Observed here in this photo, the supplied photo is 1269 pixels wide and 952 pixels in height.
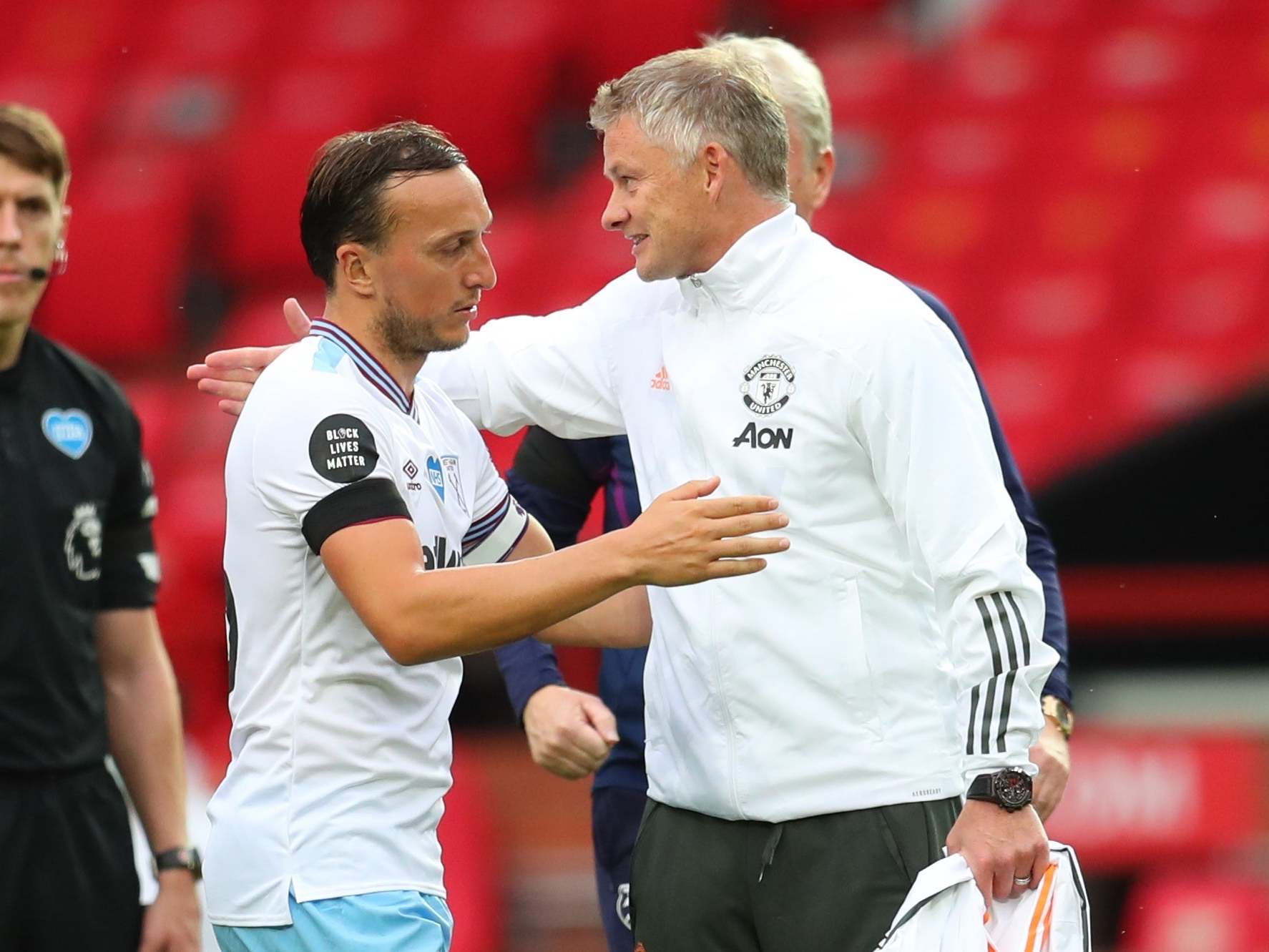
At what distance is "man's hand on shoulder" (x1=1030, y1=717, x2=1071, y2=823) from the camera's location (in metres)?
2.94

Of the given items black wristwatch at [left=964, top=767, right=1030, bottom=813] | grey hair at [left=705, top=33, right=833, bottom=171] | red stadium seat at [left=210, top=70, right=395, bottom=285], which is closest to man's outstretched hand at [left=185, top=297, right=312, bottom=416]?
grey hair at [left=705, top=33, right=833, bottom=171]

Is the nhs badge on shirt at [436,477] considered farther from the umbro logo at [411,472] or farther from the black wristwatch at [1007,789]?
the black wristwatch at [1007,789]

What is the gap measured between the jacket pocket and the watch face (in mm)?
224

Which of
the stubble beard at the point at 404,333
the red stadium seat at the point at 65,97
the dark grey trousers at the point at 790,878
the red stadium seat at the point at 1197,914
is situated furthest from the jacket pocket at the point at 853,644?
the red stadium seat at the point at 65,97

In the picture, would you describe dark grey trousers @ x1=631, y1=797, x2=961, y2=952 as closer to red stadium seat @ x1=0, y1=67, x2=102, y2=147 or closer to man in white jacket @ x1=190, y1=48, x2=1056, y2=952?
man in white jacket @ x1=190, y1=48, x2=1056, y2=952

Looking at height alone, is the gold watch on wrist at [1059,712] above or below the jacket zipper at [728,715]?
below

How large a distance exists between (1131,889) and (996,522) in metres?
3.28

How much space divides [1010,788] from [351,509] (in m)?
0.95

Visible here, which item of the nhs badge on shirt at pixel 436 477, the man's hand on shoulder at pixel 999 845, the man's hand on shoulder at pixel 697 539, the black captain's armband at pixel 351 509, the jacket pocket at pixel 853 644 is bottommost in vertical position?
the man's hand on shoulder at pixel 999 845

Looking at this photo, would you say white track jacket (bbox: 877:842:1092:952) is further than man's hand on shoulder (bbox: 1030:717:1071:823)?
No

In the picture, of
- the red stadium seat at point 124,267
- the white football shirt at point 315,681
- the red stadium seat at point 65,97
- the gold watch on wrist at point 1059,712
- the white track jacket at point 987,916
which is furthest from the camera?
the red stadium seat at point 65,97

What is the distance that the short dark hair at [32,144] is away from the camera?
322cm

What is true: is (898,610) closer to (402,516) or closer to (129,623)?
(402,516)

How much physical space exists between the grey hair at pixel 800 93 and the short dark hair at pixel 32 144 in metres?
1.17
